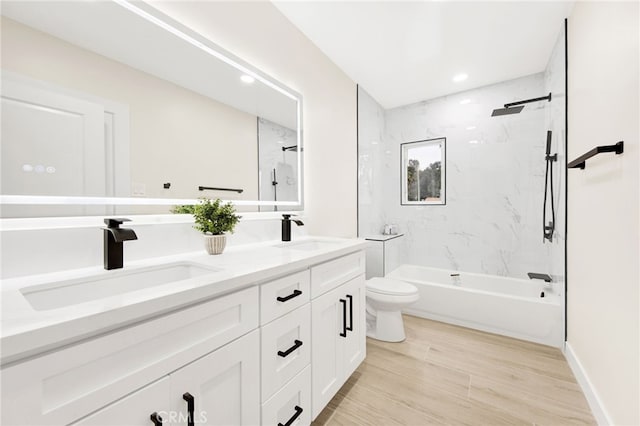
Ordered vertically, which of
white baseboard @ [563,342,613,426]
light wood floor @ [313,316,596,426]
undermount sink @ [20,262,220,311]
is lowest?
light wood floor @ [313,316,596,426]

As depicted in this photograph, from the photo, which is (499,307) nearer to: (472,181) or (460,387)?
(460,387)

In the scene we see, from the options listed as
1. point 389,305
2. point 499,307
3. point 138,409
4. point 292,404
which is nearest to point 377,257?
point 389,305

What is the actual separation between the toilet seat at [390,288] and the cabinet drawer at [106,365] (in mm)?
1663

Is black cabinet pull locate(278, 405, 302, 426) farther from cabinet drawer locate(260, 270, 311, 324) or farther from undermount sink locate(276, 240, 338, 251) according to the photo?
undermount sink locate(276, 240, 338, 251)

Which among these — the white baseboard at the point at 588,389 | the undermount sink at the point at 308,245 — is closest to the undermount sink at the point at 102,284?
the undermount sink at the point at 308,245

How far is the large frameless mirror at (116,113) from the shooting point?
2.87 feet

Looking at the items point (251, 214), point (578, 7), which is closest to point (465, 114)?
point (578, 7)

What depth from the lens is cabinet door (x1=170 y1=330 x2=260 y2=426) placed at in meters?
0.71

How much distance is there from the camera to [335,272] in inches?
57.5

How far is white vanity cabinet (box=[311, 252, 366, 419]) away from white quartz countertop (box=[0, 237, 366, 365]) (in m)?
0.30

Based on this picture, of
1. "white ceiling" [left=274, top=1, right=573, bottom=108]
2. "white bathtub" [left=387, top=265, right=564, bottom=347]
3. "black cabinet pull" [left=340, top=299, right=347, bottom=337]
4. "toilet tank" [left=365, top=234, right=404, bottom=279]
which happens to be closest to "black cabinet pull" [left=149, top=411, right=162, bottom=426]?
"black cabinet pull" [left=340, top=299, right=347, bottom=337]

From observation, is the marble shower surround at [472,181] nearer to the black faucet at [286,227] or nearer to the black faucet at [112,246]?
the black faucet at [286,227]

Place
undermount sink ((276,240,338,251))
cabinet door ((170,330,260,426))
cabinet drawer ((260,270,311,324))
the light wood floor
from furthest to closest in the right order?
undermount sink ((276,240,338,251))
the light wood floor
cabinet drawer ((260,270,311,324))
cabinet door ((170,330,260,426))

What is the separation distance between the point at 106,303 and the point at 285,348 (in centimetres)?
70
